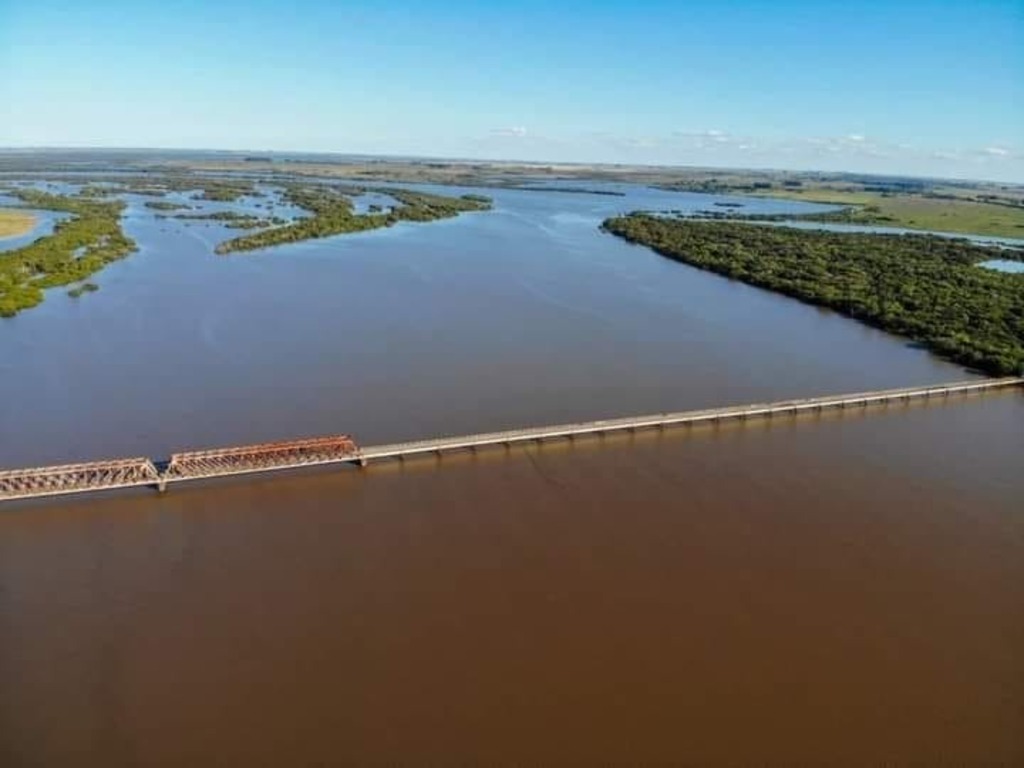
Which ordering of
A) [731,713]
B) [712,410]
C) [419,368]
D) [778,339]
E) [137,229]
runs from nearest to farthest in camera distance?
[731,713], [712,410], [419,368], [778,339], [137,229]

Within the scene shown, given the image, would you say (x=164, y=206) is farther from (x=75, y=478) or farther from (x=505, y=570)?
(x=505, y=570)

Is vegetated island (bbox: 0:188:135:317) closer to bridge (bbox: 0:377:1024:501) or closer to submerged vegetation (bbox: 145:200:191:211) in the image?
submerged vegetation (bbox: 145:200:191:211)

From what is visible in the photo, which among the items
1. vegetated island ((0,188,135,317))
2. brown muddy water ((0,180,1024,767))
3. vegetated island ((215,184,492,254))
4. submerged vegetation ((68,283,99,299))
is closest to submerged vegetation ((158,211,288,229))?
vegetated island ((215,184,492,254))

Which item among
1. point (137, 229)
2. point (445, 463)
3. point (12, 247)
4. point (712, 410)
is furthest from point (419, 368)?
point (137, 229)

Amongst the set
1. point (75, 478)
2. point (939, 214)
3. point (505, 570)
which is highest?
point (75, 478)

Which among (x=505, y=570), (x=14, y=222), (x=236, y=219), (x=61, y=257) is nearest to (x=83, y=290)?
(x=61, y=257)

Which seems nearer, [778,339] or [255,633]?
[255,633]

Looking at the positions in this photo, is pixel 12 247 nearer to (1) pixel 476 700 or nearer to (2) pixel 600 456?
(2) pixel 600 456
